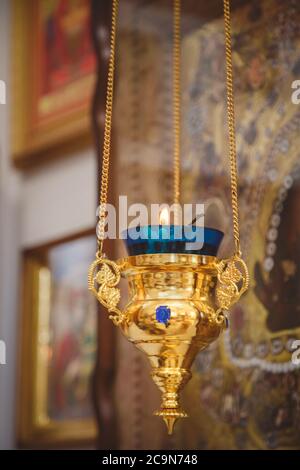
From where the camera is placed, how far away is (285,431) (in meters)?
2.15

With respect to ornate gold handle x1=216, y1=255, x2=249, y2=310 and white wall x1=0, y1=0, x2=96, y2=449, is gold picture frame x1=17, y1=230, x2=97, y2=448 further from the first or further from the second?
ornate gold handle x1=216, y1=255, x2=249, y2=310

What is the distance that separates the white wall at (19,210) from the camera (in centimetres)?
341

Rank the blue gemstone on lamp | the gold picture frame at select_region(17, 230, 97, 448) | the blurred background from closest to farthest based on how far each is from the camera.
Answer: the blue gemstone on lamp < the blurred background < the gold picture frame at select_region(17, 230, 97, 448)

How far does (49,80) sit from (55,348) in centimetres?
104

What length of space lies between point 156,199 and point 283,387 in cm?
73

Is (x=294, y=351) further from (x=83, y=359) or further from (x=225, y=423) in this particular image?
(x=83, y=359)

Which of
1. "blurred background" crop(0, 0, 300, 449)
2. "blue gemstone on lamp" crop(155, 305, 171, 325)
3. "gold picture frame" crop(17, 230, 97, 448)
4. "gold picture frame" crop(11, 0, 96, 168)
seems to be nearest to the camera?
"blue gemstone on lamp" crop(155, 305, 171, 325)

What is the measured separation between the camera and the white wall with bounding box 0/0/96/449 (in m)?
3.41

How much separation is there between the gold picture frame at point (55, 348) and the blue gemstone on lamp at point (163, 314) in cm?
168

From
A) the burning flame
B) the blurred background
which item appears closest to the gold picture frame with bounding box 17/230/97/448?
the blurred background

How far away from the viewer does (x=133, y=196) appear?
268 cm

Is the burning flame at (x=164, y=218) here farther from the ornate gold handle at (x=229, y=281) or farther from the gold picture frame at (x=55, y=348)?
the gold picture frame at (x=55, y=348)
